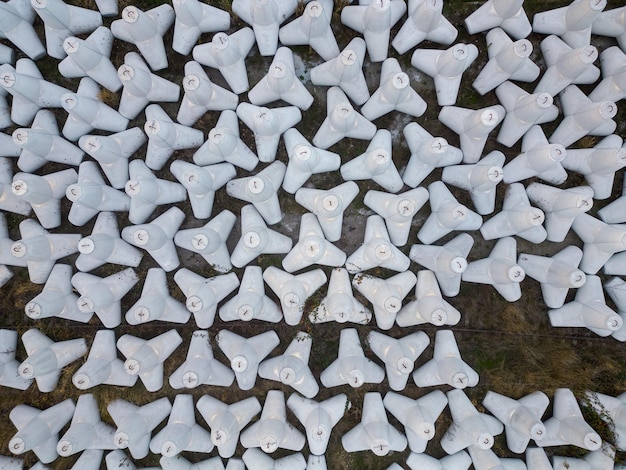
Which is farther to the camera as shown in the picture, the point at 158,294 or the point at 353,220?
the point at 353,220

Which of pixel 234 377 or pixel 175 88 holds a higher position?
pixel 175 88

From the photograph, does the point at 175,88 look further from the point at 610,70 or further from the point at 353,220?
the point at 610,70

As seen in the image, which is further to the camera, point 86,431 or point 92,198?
point 86,431

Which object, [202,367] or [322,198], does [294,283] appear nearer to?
[322,198]

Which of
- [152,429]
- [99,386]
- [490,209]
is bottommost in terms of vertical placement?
[152,429]

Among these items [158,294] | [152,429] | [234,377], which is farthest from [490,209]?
[152,429]

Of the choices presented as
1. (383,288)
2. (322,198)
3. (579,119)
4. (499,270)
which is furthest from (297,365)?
(579,119)
